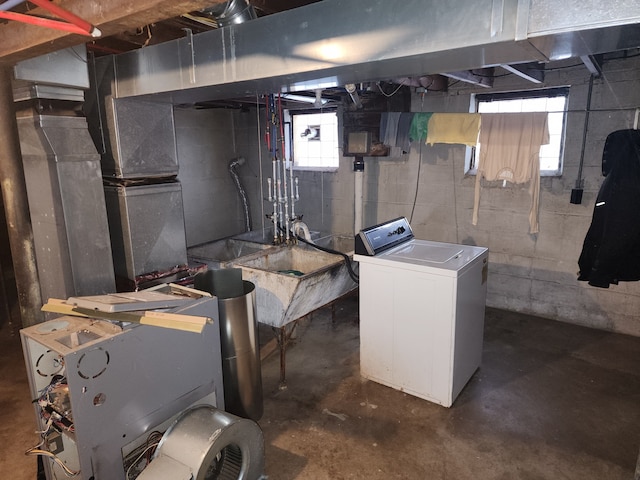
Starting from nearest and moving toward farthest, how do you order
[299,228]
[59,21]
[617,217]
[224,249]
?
1. [59,21]
2. [617,217]
3. [299,228]
4. [224,249]

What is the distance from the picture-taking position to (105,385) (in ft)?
5.64

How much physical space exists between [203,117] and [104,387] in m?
4.54

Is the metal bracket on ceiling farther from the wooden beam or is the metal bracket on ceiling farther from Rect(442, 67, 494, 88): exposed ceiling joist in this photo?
Rect(442, 67, 494, 88): exposed ceiling joist

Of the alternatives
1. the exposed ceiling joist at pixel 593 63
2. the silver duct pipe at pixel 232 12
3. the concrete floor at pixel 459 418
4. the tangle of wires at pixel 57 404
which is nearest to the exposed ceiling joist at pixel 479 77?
the exposed ceiling joist at pixel 593 63

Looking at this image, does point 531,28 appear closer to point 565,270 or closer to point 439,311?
point 439,311

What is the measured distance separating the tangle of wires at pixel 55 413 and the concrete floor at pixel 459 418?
0.66 meters

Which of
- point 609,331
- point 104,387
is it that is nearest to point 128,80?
point 104,387

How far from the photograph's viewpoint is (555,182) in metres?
3.89

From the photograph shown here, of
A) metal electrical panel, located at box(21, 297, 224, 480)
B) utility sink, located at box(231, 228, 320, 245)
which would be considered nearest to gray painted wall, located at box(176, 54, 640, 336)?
utility sink, located at box(231, 228, 320, 245)

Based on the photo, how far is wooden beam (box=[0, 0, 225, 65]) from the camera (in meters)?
1.45

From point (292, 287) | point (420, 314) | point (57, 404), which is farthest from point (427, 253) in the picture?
point (57, 404)

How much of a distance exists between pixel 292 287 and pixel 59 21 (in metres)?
1.96

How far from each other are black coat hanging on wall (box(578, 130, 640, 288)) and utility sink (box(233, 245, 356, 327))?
2.04 metres

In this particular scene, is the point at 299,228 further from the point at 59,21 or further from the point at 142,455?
the point at 59,21
